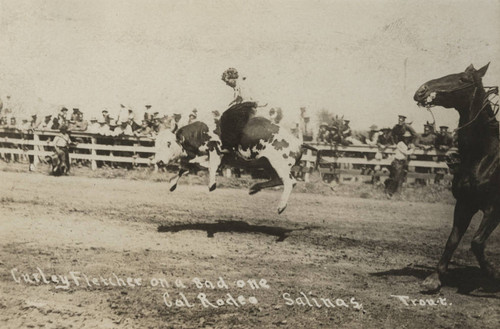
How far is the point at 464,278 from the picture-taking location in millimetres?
4066

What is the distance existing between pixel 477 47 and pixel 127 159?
3.41 m

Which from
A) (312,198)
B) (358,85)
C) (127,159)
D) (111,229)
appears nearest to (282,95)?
(358,85)

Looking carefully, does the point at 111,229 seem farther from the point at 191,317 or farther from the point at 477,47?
the point at 477,47

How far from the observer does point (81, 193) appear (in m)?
4.59

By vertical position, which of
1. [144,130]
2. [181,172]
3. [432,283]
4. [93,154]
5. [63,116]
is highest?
[63,116]

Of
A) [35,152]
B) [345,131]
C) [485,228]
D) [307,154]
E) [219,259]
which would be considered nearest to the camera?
[485,228]

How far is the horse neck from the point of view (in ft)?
12.6

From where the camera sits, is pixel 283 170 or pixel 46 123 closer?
pixel 283 170

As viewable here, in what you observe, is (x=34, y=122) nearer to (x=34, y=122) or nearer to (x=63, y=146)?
(x=34, y=122)

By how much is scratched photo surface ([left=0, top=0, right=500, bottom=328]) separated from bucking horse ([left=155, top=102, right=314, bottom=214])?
0.01 m

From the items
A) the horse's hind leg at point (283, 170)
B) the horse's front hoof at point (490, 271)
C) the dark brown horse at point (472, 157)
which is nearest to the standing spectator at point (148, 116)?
the horse's hind leg at point (283, 170)

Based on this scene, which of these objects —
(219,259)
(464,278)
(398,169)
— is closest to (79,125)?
(219,259)

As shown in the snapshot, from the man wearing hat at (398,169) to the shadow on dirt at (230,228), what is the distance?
94 centimetres

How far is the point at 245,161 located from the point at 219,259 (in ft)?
2.97
